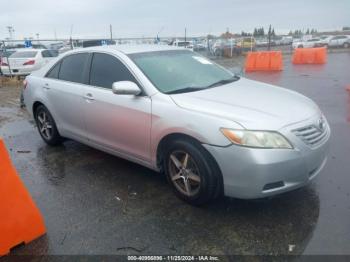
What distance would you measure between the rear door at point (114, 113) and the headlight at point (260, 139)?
1.09 metres

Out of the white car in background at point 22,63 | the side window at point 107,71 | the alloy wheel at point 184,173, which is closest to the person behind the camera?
the alloy wheel at point 184,173

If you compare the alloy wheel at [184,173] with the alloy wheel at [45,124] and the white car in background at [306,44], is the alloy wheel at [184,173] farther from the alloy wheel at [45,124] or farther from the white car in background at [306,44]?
Answer: the white car in background at [306,44]

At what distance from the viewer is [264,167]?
2867 millimetres

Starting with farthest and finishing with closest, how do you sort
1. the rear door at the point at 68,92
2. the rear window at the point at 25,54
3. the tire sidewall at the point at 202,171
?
the rear window at the point at 25,54, the rear door at the point at 68,92, the tire sidewall at the point at 202,171

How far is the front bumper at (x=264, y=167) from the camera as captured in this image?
9.45 ft

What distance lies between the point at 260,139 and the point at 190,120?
0.70m

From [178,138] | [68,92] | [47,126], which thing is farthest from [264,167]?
[47,126]

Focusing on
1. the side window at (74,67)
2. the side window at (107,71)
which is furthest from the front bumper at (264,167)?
the side window at (74,67)

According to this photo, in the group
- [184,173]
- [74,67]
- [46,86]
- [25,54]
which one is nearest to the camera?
[184,173]

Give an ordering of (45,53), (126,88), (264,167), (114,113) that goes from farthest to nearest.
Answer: (45,53) → (114,113) → (126,88) → (264,167)

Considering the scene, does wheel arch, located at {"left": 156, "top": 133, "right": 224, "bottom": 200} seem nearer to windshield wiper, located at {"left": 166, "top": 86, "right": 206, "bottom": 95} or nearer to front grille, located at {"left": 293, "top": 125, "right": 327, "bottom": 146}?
windshield wiper, located at {"left": 166, "top": 86, "right": 206, "bottom": 95}

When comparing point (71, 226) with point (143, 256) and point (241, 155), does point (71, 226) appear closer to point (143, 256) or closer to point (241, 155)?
point (143, 256)

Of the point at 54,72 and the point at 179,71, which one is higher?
the point at 179,71

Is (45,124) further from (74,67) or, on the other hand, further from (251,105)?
(251,105)
